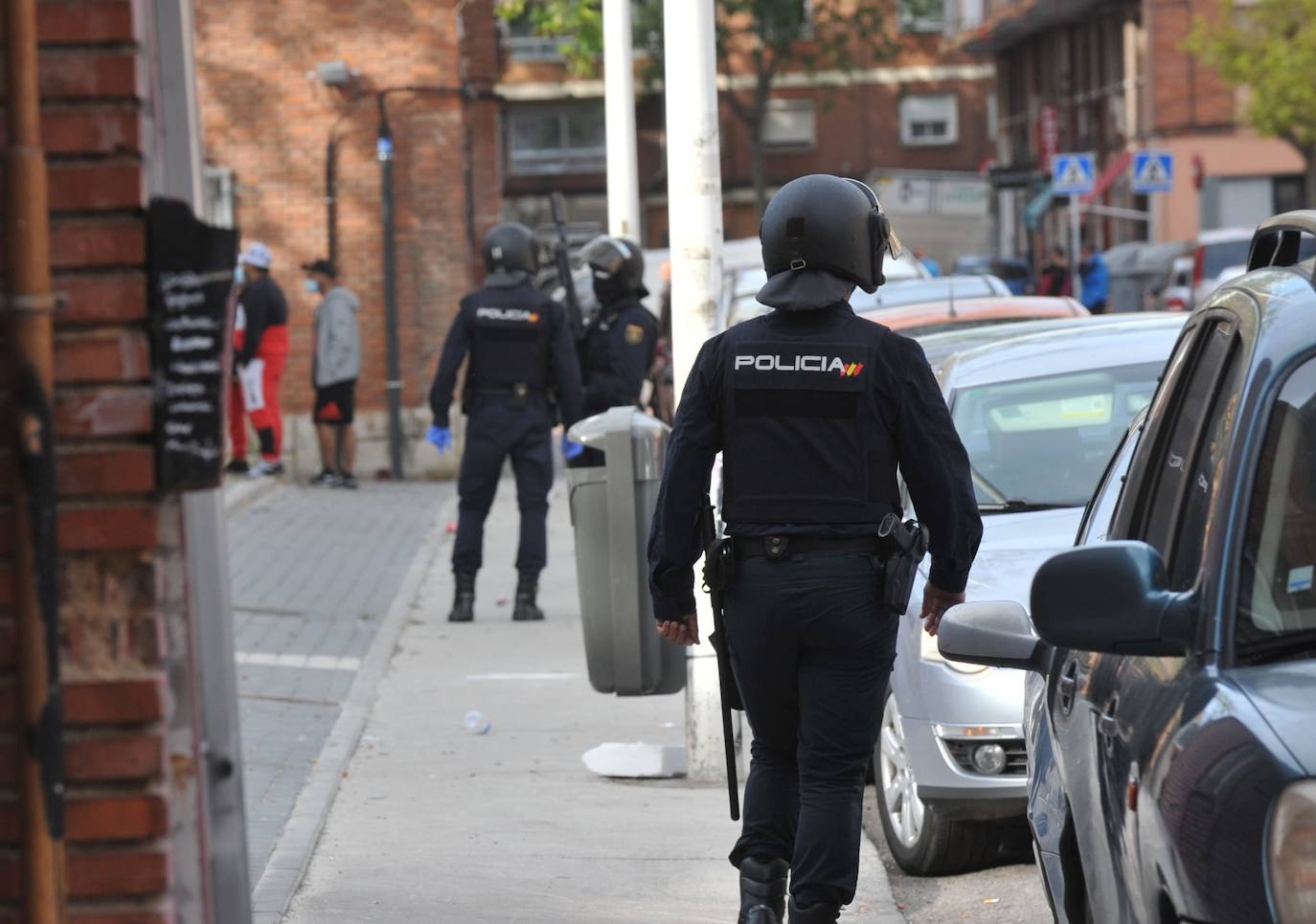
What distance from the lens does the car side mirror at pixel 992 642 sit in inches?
165

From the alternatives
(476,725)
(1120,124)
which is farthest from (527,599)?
(1120,124)

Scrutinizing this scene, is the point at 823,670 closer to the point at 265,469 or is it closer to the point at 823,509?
the point at 823,509

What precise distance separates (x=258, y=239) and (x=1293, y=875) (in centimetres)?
2003

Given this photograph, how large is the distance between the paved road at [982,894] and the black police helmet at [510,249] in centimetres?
555

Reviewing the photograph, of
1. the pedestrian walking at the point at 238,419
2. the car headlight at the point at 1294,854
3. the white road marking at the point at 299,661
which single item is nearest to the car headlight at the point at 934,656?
the car headlight at the point at 1294,854

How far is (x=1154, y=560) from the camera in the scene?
3.24 meters

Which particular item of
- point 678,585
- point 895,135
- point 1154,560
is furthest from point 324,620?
point 895,135

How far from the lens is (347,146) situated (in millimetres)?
22141

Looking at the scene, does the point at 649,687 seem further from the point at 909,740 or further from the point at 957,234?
the point at 957,234

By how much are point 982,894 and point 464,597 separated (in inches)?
239

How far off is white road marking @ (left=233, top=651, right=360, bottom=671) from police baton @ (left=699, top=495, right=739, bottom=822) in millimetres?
5265

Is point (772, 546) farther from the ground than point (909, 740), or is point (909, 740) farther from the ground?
point (772, 546)

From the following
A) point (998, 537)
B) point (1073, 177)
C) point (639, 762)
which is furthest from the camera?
Answer: point (1073, 177)

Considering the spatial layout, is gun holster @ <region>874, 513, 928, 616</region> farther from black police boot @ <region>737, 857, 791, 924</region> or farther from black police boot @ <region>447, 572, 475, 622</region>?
black police boot @ <region>447, 572, 475, 622</region>
